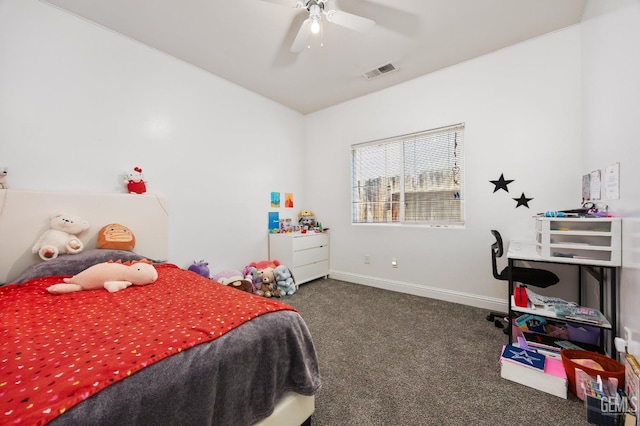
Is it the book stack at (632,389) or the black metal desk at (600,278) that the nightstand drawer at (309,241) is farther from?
the book stack at (632,389)

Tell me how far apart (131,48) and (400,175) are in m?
3.20

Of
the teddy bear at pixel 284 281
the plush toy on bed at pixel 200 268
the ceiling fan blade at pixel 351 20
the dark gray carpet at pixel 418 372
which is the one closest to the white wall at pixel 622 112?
the dark gray carpet at pixel 418 372

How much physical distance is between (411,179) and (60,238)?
3.47m

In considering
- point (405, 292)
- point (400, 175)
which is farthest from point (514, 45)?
point (405, 292)

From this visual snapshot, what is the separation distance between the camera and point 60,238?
1934 millimetres

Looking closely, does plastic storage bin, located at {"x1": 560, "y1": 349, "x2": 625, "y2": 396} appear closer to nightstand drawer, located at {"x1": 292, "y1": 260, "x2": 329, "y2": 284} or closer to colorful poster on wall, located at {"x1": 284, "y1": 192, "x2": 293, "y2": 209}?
nightstand drawer, located at {"x1": 292, "y1": 260, "x2": 329, "y2": 284}

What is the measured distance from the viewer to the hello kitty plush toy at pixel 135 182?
8.04 feet

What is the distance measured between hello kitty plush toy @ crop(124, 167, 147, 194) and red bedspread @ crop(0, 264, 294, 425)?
0.94m

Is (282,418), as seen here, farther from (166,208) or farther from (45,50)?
(45,50)

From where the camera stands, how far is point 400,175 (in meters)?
3.46

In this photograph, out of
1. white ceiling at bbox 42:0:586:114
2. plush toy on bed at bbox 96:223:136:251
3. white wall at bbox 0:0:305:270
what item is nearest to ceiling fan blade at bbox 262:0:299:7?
white ceiling at bbox 42:0:586:114

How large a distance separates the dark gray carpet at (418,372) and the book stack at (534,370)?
40 millimetres

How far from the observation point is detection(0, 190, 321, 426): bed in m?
0.73

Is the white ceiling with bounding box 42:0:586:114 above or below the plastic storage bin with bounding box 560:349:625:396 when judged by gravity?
above
